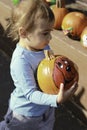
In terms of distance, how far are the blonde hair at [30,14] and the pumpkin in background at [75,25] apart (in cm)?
201

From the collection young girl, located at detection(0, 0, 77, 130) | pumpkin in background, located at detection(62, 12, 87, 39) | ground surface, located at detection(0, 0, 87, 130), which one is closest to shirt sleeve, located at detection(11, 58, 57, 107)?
young girl, located at detection(0, 0, 77, 130)

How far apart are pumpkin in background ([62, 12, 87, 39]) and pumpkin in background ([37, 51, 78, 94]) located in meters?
1.93

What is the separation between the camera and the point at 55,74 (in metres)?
3.18

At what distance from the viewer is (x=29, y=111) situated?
10.9ft

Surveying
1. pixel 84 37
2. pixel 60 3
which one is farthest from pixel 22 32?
pixel 60 3

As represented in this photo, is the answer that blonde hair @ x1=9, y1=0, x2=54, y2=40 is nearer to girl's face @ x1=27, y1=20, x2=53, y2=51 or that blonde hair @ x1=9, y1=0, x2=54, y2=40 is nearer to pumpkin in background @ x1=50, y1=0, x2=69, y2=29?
girl's face @ x1=27, y1=20, x2=53, y2=51

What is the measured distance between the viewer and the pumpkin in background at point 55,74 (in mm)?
3160

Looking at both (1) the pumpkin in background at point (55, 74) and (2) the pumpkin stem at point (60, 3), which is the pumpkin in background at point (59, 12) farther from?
(1) the pumpkin in background at point (55, 74)

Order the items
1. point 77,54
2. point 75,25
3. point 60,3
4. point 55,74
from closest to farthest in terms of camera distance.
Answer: point 55,74
point 77,54
point 75,25
point 60,3

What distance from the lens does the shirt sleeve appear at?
3.02m

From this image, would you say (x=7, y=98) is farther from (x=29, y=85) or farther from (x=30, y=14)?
(x=30, y=14)

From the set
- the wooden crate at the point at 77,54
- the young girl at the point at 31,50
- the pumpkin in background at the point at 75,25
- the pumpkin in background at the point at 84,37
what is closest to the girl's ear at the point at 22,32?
the young girl at the point at 31,50

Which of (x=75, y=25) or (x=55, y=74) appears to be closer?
(x=55, y=74)

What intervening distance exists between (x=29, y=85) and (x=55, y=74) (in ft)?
0.82
